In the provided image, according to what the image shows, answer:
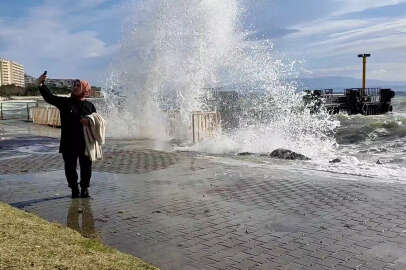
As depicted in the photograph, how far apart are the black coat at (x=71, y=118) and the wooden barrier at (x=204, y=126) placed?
8973 millimetres

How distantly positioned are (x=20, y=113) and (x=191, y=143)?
27.8m

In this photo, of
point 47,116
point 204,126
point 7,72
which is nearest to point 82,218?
point 204,126

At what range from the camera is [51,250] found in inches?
159

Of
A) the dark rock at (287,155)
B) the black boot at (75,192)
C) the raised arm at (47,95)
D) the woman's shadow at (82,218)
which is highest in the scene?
the raised arm at (47,95)

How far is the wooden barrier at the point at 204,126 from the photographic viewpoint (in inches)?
622

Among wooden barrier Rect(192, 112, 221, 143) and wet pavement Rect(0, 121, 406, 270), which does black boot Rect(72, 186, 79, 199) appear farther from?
wooden barrier Rect(192, 112, 221, 143)

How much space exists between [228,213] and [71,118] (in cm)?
272

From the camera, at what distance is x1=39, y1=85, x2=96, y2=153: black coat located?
672 cm

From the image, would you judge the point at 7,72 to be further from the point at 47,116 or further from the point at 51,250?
the point at 51,250

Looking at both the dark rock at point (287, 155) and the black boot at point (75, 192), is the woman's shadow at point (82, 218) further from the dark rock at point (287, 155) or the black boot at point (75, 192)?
the dark rock at point (287, 155)

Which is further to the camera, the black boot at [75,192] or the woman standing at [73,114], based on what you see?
the black boot at [75,192]

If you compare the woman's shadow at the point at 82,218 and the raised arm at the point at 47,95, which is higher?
the raised arm at the point at 47,95

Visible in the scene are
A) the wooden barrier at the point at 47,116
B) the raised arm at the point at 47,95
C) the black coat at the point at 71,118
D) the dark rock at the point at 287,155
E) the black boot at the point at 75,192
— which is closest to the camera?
the raised arm at the point at 47,95

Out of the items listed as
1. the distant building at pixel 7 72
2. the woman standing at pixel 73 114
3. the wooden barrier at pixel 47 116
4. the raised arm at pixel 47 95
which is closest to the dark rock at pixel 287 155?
the woman standing at pixel 73 114
